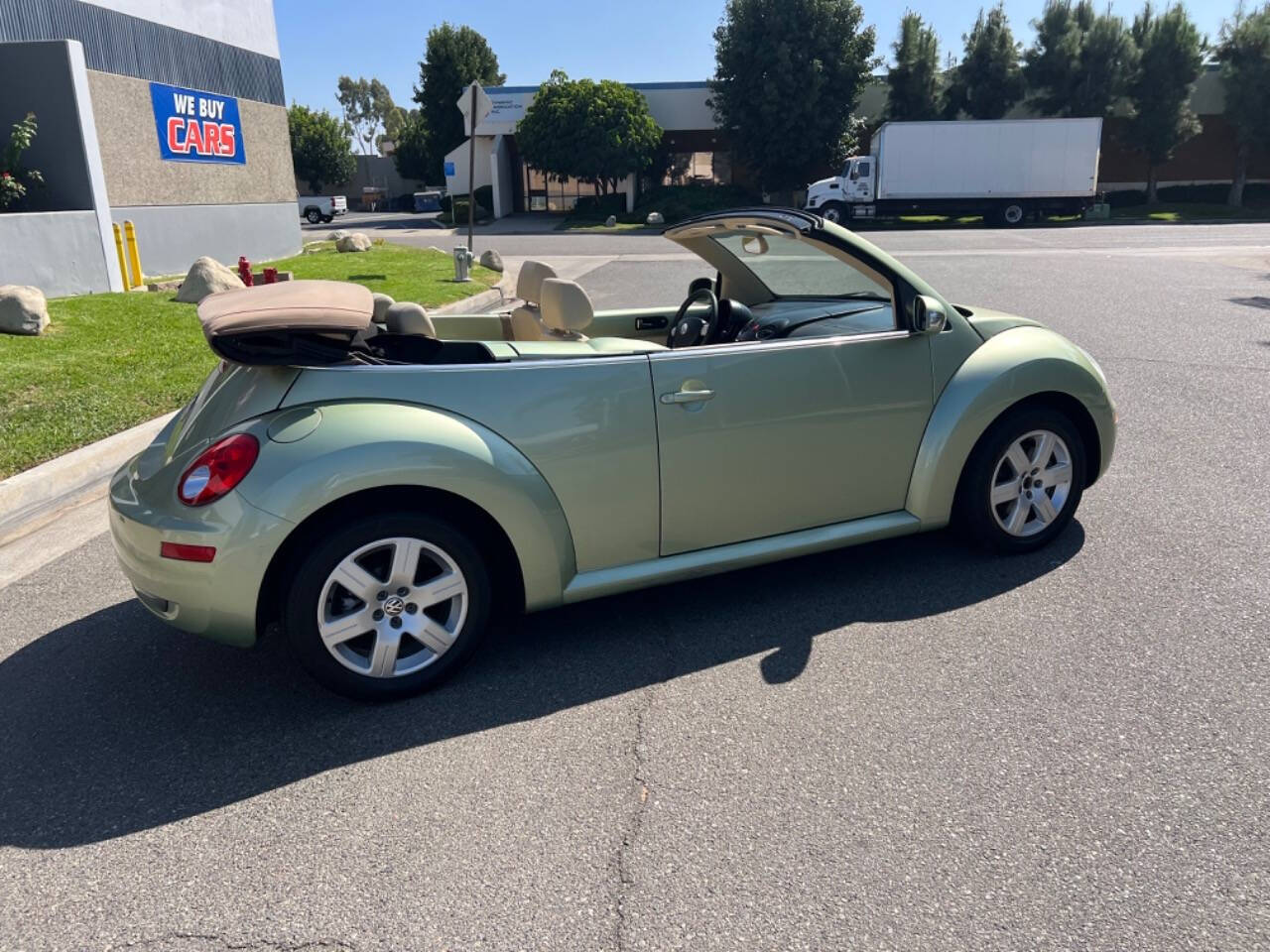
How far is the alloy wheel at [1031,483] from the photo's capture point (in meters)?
4.25

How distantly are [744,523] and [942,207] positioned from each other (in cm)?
3758

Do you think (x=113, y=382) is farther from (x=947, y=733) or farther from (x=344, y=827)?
(x=947, y=733)

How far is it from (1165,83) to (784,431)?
159ft

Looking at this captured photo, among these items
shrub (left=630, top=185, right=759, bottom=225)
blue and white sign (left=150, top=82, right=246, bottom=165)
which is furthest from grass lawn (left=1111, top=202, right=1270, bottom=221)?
blue and white sign (left=150, top=82, right=246, bottom=165)

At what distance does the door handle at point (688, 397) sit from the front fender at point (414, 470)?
572mm

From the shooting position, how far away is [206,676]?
11.4ft

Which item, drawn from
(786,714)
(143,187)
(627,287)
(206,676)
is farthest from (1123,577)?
(143,187)

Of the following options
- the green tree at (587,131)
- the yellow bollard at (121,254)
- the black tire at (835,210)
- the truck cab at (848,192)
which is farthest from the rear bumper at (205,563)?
the green tree at (587,131)

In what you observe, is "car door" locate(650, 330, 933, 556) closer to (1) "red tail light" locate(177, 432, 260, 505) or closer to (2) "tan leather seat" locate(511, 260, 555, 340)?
(2) "tan leather seat" locate(511, 260, 555, 340)

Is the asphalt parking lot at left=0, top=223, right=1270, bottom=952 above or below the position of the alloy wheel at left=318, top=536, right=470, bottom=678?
below

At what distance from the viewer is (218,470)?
3045 millimetres

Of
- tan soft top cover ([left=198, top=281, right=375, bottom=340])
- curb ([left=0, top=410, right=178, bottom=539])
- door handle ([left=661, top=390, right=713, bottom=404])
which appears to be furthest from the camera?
curb ([left=0, top=410, right=178, bottom=539])

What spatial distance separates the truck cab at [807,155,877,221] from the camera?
3709 cm

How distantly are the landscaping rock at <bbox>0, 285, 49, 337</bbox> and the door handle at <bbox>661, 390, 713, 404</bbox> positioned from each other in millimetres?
8175
